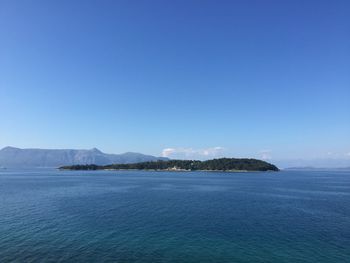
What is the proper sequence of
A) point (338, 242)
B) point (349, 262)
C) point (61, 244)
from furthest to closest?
point (338, 242) → point (61, 244) → point (349, 262)

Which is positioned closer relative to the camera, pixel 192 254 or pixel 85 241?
pixel 192 254

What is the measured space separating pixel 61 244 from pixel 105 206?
1286 inches

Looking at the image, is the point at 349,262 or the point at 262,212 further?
the point at 262,212

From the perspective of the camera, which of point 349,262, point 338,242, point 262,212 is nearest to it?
point 349,262

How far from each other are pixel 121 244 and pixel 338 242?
32896 mm

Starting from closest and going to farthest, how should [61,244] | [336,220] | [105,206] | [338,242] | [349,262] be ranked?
[349,262] < [61,244] < [338,242] < [336,220] < [105,206]

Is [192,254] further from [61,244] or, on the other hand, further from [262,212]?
[262,212]

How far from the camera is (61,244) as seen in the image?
38.1m

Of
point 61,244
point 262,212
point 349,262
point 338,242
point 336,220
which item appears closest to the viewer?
point 349,262

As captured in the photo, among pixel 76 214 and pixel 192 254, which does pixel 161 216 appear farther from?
pixel 192 254

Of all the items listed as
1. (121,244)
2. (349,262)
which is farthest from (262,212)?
(121,244)

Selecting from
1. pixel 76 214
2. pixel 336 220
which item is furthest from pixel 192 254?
pixel 336 220

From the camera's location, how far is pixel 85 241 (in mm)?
39688

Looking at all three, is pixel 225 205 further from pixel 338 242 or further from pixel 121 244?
pixel 121 244
